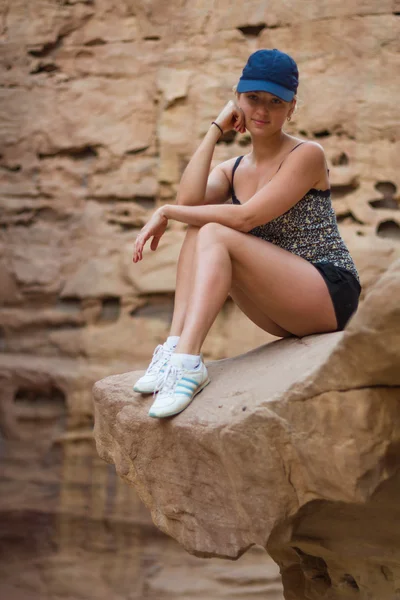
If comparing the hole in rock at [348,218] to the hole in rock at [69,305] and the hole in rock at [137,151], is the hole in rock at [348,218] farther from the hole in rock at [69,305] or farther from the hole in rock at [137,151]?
the hole in rock at [69,305]

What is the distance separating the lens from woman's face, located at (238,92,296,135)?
2.54 meters

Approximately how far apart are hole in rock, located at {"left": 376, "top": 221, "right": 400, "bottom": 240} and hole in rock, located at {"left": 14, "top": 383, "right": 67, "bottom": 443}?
252cm

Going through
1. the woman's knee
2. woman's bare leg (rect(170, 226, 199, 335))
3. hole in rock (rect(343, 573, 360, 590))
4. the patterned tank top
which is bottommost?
hole in rock (rect(343, 573, 360, 590))

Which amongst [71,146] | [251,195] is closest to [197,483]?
[251,195]

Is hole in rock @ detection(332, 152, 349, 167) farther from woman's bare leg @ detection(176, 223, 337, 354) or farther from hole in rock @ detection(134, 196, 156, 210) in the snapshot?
woman's bare leg @ detection(176, 223, 337, 354)

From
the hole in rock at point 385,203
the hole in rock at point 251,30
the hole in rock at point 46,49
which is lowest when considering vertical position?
the hole in rock at point 385,203

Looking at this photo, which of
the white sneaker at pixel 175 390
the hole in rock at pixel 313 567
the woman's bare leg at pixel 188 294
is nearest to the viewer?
the white sneaker at pixel 175 390

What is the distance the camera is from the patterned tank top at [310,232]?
103 inches

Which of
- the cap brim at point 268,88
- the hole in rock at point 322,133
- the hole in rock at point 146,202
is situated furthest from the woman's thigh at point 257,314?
the hole in rock at point 146,202

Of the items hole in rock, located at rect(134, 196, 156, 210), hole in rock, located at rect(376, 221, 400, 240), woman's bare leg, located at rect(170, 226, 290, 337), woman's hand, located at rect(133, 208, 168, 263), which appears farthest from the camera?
hole in rock, located at rect(134, 196, 156, 210)

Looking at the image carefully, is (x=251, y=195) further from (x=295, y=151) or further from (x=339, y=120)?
(x=339, y=120)

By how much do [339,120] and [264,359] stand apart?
313cm

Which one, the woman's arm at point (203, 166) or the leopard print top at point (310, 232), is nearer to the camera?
the leopard print top at point (310, 232)

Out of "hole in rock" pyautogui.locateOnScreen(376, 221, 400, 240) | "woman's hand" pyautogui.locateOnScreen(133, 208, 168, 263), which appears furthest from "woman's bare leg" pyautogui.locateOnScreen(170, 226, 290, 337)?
"hole in rock" pyautogui.locateOnScreen(376, 221, 400, 240)
